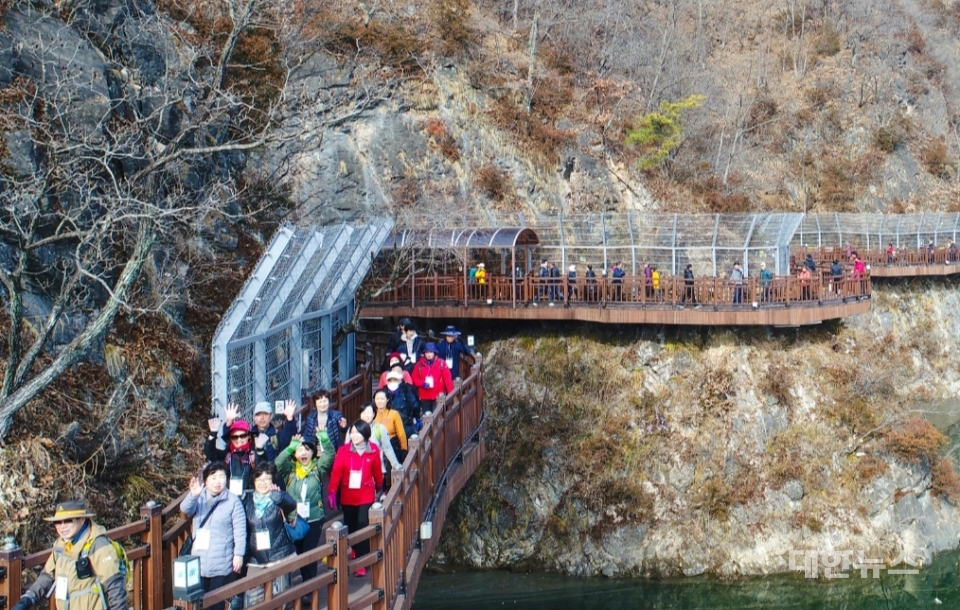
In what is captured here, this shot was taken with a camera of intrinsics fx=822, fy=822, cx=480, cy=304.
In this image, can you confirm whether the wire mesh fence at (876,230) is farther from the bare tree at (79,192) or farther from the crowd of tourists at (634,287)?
the bare tree at (79,192)

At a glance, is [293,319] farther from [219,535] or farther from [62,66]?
[219,535]

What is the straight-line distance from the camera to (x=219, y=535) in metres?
6.21

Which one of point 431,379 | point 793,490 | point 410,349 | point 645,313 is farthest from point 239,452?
point 793,490

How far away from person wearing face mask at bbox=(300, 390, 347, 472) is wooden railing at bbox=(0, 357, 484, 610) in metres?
0.79

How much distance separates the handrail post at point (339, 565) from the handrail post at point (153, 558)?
5.55 feet

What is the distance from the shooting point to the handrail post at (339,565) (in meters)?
5.98

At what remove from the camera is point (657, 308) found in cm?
2148

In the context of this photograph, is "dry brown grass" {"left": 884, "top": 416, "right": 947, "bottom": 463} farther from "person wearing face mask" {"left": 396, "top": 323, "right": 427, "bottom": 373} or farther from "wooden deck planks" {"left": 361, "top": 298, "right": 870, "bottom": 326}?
"person wearing face mask" {"left": 396, "top": 323, "right": 427, "bottom": 373}

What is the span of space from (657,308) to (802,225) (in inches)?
667

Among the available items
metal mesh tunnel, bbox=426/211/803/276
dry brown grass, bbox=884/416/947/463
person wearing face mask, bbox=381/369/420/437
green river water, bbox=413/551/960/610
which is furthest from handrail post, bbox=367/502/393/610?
dry brown grass, bbox=884/416/947/463

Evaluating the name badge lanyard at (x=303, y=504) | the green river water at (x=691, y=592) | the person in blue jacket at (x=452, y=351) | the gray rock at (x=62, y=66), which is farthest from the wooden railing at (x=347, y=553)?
the green river water at (x=691, y=592)

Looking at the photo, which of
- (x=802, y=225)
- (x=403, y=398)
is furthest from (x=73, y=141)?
(x=802, y=225)

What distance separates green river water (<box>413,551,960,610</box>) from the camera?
18.7m

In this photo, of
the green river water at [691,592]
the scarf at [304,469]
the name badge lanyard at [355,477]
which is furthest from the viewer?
the green river water at [691,592]
